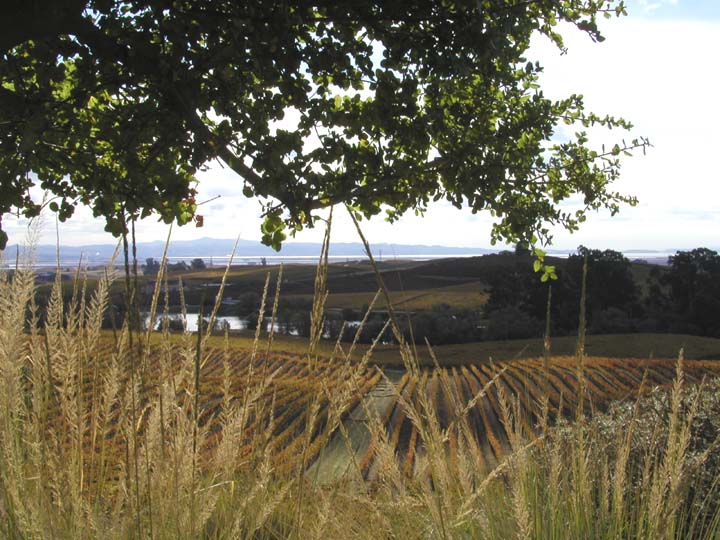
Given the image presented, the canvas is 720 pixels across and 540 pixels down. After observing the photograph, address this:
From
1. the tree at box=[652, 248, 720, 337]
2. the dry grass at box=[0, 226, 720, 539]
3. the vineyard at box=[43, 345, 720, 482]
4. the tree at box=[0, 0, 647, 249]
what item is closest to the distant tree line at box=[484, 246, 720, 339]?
the tree at box=[652, 248, 720, 337]

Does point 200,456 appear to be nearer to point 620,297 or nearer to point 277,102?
point 277,102

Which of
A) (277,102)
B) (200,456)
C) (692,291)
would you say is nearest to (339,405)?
(200,456)

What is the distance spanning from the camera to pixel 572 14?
543 cm

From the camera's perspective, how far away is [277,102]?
4840 mm

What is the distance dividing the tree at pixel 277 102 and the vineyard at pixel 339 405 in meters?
1.42

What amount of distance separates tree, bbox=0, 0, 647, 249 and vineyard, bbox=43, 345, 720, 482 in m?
1.42

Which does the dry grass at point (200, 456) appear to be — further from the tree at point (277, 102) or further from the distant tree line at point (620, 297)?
the distant tree line at point (620, 297)

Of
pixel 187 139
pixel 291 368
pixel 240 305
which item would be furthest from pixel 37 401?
pixel 240 305

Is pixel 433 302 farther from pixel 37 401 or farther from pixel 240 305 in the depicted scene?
pixel 37 401

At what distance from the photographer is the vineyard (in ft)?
6.41

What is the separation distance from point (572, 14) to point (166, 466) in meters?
4.96

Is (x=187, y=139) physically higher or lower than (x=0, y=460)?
higher

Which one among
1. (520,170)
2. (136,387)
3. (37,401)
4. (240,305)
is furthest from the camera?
(240,305)

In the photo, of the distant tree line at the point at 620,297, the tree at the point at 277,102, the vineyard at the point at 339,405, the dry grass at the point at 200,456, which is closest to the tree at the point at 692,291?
the distant tree line at the point at 620,297
